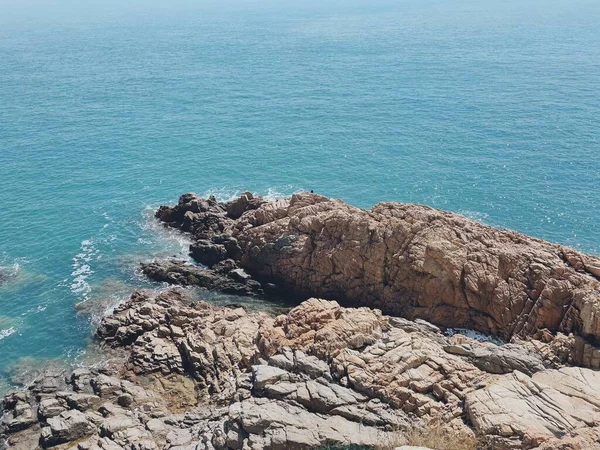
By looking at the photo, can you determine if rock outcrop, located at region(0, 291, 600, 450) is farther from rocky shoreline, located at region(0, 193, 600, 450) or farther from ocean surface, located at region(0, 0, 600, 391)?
ocean surface, located at region(0, 0, 600, 391)

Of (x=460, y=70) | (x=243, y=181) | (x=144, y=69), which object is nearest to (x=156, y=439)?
(x=243, y=181)

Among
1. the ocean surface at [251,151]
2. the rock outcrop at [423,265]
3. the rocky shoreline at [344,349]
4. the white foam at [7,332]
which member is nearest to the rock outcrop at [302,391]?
the rocky shoreline at [344,349]

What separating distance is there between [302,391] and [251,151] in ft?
218

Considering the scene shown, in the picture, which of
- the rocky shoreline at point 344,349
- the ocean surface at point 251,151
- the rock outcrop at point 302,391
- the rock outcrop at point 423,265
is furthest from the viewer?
the ocean surface at point 251,151

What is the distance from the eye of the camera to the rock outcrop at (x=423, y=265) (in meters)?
45.3

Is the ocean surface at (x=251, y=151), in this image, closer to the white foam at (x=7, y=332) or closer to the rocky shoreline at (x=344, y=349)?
the white foam at (x=7, y=332)

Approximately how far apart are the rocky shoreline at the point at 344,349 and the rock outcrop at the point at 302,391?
0.38 ft

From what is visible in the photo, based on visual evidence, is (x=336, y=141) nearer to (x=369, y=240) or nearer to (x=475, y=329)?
(x=369, y=240)

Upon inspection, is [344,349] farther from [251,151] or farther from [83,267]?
[251,151]

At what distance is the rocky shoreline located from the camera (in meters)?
31.8

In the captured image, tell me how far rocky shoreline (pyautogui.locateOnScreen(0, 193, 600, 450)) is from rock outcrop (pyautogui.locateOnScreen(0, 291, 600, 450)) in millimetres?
116

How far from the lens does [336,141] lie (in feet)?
322

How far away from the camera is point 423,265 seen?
51.8 metres

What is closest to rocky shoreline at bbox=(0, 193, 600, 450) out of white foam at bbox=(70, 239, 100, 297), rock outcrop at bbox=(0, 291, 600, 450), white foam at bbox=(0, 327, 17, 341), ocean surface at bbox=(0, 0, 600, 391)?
rock outcrop at bbox=(0, 291, 600, 450)
